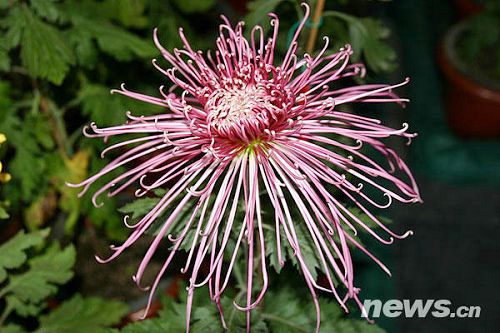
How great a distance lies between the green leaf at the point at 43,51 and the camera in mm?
881

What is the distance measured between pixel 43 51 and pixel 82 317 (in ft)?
1.25

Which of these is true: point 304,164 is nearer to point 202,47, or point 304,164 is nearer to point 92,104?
point 92,104

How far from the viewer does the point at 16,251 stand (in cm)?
84

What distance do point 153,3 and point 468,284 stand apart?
100 centimetres

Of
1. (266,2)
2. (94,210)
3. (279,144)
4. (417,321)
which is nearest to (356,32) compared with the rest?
(266,2)

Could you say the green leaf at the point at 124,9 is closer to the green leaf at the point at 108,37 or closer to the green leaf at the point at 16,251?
the green leaf at the point at 108,37

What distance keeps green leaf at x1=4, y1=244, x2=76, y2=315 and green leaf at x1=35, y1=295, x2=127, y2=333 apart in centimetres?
4

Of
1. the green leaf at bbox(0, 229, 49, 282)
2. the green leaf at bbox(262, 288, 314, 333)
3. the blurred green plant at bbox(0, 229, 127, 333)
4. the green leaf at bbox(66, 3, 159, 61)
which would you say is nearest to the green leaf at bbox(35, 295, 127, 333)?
the blurred green plant at bbox(0, 229, 127, 333)

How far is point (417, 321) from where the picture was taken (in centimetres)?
152

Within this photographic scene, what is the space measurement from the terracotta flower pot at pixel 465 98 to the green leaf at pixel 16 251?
50.6 inches

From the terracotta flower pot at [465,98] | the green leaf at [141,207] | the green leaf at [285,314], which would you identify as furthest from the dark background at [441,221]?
the green leaf at [141,207]

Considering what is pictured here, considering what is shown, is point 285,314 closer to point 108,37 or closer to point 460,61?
point 108,37

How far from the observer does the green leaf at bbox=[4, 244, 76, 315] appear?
35.5 inches

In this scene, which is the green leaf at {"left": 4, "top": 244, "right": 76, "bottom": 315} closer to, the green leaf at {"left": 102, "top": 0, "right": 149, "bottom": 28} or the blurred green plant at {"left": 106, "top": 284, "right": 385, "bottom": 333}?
the blurred green plant at {"left": 106, "top": 284, "right": 385, "bottom": 333}
